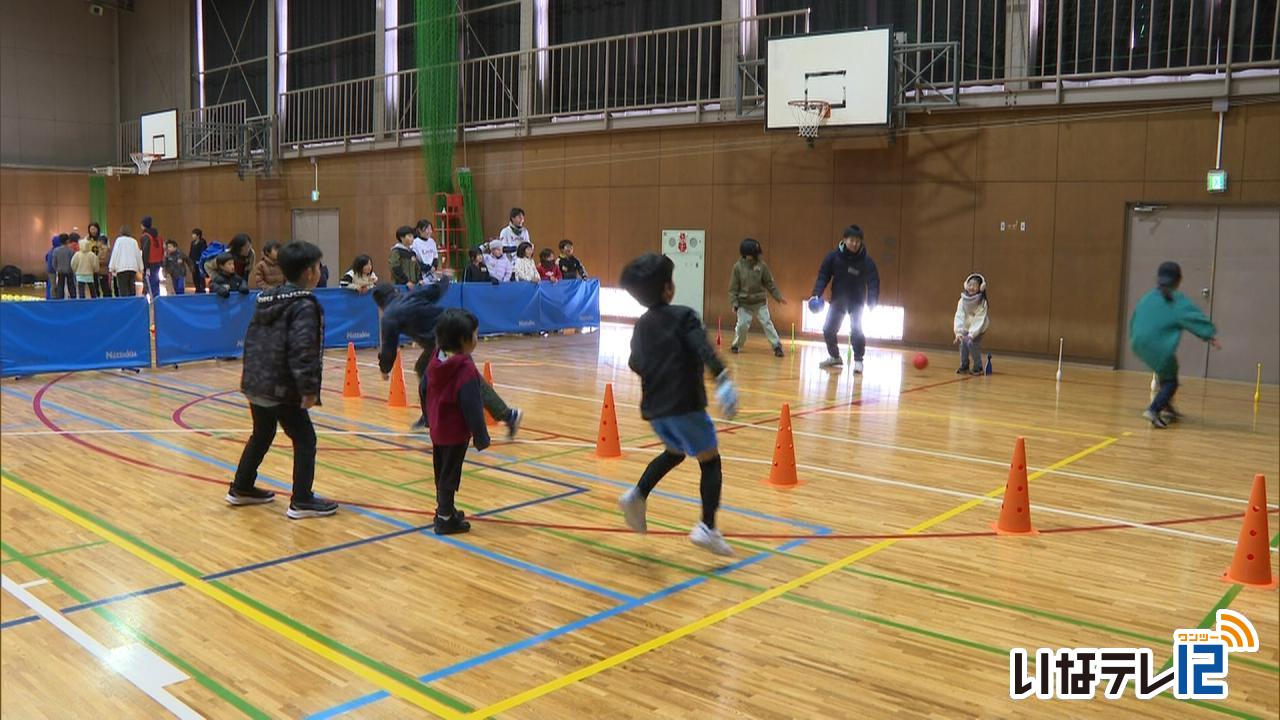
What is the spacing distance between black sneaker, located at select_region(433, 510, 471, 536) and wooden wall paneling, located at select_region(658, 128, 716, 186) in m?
13.8

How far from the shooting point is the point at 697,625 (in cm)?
472

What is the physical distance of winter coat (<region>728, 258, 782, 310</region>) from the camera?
15.1 m

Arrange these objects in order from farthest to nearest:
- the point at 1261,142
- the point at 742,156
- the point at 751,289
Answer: the point at 742,156, the point at 751,289, the point at 1261,142

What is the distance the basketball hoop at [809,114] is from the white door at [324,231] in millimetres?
14158

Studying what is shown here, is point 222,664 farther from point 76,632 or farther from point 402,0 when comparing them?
point 402,0

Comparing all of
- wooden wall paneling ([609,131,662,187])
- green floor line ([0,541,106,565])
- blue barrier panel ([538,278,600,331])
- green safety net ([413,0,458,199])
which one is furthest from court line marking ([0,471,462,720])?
green safety net ([413,0,458,199])

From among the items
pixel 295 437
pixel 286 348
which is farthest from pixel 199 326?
pixel 286 348

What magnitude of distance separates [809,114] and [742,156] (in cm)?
217

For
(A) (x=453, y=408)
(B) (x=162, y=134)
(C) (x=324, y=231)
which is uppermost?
(B) (x=162, y=134)

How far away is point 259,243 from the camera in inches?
1125

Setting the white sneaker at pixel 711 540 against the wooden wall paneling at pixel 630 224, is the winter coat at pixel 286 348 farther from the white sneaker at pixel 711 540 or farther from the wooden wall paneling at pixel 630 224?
the wooden wall paneling at pixel 630 224

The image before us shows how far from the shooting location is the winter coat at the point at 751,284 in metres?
15.1

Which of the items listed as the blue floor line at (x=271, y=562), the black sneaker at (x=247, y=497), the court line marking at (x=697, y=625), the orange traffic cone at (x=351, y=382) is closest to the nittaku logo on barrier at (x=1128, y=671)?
the court line marking at (x=697, y=625)

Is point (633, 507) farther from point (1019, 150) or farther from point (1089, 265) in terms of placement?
point (1019, 150)
